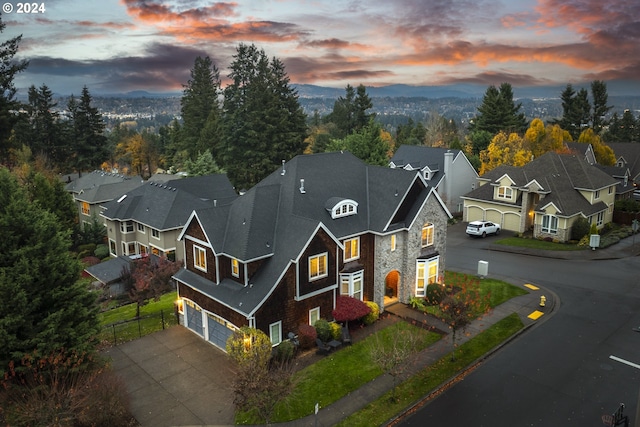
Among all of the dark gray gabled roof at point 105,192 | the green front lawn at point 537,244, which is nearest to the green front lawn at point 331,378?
the green front lawn at point 537,244

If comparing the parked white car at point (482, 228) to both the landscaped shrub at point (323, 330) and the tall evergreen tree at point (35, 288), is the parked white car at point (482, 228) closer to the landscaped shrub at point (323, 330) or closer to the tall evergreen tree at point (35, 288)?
the landscaped shrub at point (323, 330)

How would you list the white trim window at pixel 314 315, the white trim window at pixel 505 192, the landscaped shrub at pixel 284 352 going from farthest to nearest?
the white trim window at pixel 505 192, the white trim window at pixel 314 315, the landscaped shrub at pixel 284 352

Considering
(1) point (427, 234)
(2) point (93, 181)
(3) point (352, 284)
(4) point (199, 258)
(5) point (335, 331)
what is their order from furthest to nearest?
(2) point (93, 181) → (1) point (427, 234) → (3) point (352, 284) → (4) point (199, 258) → (5) point (335, 331)

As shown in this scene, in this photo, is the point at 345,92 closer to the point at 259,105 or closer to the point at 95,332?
the point at 259,105

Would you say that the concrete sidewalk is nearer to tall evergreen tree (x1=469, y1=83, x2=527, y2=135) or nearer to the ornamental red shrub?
the ornamental red shrub

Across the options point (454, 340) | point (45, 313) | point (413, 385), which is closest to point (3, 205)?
point (45, 313)

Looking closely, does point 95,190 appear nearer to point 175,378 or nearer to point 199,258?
point 199,258

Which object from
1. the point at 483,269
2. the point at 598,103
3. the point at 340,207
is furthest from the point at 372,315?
the point at 598,103
